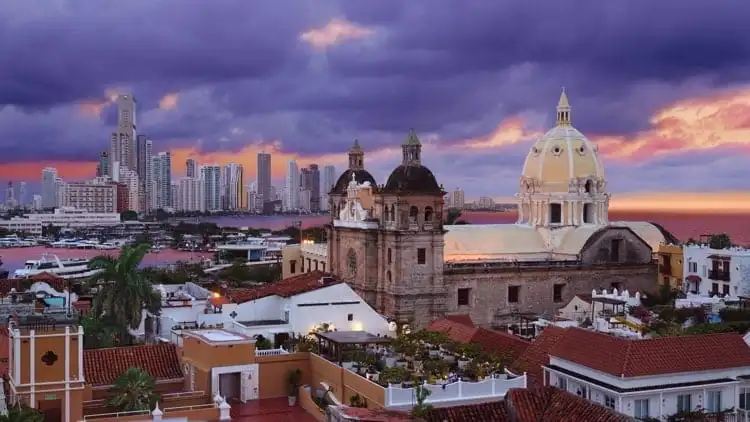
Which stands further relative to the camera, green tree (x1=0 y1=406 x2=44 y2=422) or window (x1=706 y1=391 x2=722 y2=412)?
window (x1=706 y1=391 x2=722 y2=412)

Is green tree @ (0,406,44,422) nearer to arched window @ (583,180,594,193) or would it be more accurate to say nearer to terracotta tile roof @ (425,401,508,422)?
terracotta tile roof @ (425,401,508,422)

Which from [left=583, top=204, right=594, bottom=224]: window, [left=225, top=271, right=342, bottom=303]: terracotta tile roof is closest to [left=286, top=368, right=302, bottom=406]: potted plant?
[left=225, top=271, right=342, bottom=303]: terracotta tile roof

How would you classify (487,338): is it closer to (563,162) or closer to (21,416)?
(21,416)

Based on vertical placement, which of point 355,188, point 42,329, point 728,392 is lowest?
point 728,392

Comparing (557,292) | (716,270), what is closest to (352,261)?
(557,292)

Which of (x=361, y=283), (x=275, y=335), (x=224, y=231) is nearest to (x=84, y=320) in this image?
(x=275, y=335)

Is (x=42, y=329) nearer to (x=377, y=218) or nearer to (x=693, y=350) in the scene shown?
(x=693, y=350)

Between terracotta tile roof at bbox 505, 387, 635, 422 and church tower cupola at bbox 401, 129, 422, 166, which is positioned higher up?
church tower cupola at bbox 401, 129, 422, 166
